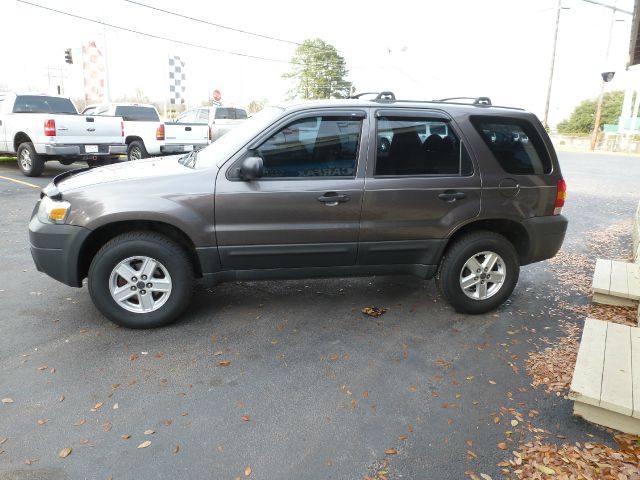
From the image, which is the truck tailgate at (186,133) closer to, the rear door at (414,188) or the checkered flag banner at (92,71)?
the rear door at (414,188)

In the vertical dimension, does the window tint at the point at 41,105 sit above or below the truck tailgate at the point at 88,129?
above

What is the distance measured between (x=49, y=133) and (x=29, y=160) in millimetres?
1121

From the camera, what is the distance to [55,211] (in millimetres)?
3732

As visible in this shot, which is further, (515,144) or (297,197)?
(515,144)

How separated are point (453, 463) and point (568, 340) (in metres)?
2.07

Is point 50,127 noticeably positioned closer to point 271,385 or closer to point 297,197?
point 297,197

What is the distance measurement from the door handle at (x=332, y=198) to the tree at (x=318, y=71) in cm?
5070

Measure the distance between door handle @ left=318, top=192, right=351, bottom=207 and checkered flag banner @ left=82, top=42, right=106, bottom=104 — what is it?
189ft

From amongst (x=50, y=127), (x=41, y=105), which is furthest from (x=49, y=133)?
(x=41, y=105)

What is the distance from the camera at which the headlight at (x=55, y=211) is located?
146 inches

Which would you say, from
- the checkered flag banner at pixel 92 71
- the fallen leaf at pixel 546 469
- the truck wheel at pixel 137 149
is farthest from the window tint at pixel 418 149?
the checkered flag banner at pixel 92 71

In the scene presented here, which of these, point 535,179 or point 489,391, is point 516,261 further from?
point 489,391

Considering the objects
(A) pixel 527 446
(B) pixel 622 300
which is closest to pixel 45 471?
(A) pixel 527 446

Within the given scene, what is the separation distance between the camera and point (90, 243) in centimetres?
390
